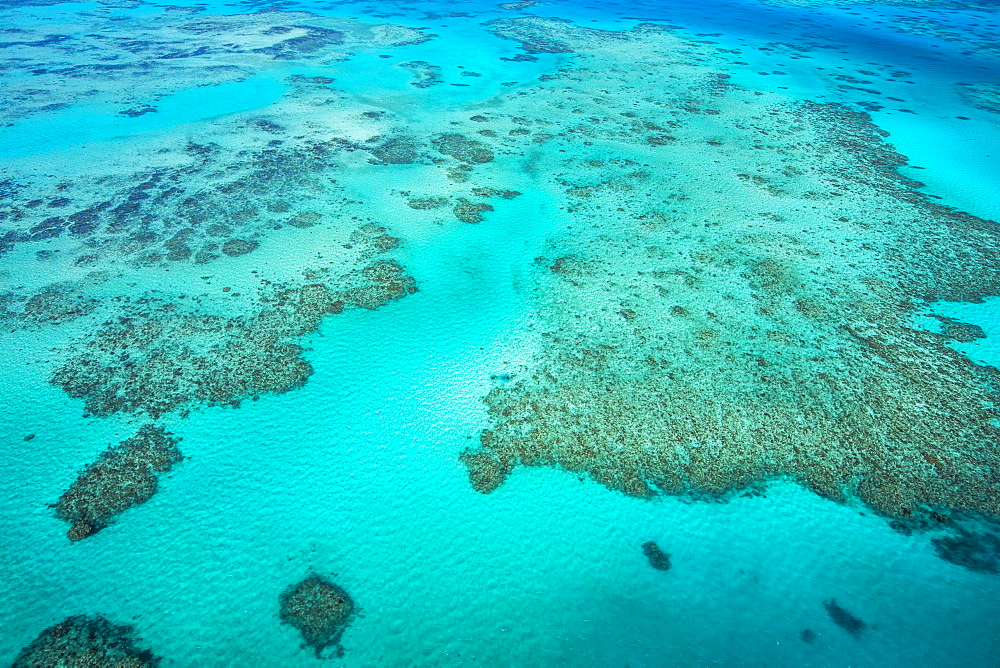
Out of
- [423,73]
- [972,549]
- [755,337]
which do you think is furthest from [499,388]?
[423,73]

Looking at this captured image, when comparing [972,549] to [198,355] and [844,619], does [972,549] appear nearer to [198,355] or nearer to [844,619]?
[844,619]

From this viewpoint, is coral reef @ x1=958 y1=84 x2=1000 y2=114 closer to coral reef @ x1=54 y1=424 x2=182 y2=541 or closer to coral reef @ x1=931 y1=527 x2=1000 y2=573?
coral reef @ x1=931 y1=527 x2=1000 y2=573

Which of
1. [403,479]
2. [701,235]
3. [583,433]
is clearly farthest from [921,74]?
[403,479]

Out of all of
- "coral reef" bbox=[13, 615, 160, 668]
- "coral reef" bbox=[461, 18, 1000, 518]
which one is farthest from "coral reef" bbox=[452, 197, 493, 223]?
"coral reef" bbox=[13, 615, 160, 668]

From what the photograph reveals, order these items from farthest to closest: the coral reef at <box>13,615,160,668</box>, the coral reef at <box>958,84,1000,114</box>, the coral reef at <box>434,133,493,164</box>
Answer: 1. the coral reef at <box>958,84,1000,114</box>
2. the coral reef at <box>434,133,493,164</box>
3. the coral reef at <box>13,615,160,668</box>

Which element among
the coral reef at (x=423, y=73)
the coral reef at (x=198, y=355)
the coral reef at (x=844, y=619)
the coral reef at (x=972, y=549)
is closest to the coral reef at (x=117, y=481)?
the coral reef at (x=198, y=355)

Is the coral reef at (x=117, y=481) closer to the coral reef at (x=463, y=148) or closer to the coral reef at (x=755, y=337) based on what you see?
the coral reef at (x=755, y=337)
